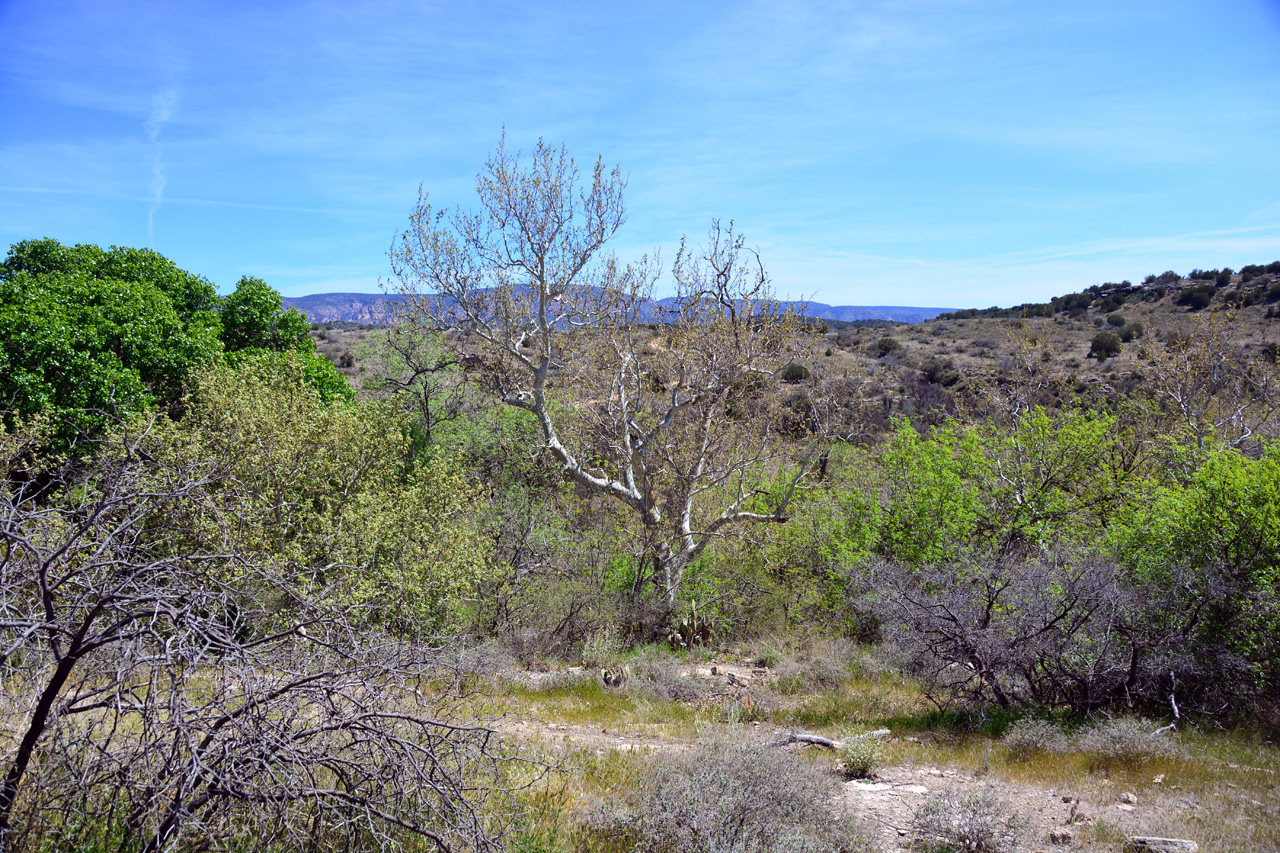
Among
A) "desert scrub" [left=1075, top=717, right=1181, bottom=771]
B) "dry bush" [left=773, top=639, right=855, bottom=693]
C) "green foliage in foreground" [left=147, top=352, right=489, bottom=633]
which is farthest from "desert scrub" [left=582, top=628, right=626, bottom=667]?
"desert scrub" [left=1075, top=717, right=1181, bottom=771]

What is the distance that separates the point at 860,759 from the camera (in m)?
7.05

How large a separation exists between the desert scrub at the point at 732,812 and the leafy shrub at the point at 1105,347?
39.9 metres

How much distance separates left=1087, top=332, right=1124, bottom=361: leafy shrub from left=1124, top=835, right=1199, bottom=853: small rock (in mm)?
38751

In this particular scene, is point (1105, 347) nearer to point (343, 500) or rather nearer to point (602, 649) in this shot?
point (602, 649)

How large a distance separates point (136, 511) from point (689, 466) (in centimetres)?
1100

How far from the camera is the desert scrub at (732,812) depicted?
500cm

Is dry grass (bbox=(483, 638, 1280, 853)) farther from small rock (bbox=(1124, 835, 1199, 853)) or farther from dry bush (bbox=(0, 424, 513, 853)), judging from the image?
dry bush (bbox=(0, 424, 513, 853))

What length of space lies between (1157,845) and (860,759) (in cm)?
249

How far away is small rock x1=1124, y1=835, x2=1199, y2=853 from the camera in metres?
5.10

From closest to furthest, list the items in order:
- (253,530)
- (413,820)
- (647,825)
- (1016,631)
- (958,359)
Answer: (413,820)
(647,825)
(1016,631)
(253,530)
(958,359)

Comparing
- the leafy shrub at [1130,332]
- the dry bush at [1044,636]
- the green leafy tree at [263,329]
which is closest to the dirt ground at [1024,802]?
the dry bush at [1044,636]

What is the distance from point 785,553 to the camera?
14.0 meters

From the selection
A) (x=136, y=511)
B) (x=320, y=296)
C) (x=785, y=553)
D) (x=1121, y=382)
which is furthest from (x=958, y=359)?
(x=320, y=296)

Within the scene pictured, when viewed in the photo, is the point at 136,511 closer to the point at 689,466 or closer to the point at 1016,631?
the point at 1016,631
